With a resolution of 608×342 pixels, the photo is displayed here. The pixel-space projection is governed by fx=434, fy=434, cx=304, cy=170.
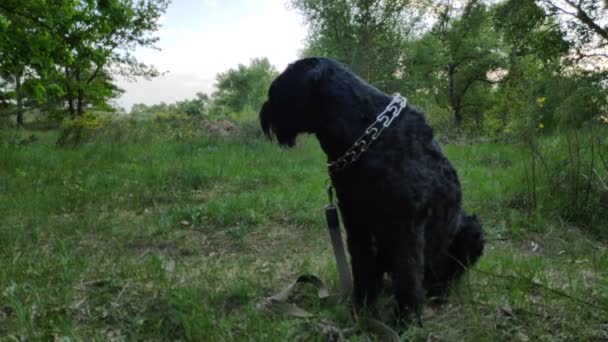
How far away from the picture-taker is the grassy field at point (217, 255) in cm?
231

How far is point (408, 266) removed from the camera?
2.22m

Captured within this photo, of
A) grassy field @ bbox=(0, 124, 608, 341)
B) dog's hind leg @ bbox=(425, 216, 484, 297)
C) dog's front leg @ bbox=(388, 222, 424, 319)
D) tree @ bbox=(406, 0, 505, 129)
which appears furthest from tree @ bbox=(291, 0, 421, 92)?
dog's front leg @ bbox=(388, 222, 424, 319)

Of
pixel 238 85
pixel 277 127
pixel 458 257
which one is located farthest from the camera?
pixel 238 85

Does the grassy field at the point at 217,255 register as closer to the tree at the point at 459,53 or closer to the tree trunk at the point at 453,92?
the tree at the point at 459,53

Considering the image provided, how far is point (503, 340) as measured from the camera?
2211 mm

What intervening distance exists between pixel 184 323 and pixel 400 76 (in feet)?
83.5

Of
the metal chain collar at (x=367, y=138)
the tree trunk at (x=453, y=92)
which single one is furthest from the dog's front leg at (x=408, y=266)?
the tree trunk at (x=453, y=92)

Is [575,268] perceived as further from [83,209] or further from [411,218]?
[83,209]

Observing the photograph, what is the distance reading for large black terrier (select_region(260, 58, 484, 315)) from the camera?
214 centimetres

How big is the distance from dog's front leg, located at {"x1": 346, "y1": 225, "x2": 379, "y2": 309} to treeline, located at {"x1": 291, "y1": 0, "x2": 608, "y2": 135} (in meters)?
3.03

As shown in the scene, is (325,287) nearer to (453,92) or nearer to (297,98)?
(297,98)

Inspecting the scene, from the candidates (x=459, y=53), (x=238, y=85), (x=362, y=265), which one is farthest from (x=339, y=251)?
(x=238, y=85)

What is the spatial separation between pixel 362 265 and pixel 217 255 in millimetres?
1868

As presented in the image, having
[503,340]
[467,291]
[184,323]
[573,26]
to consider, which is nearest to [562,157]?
[467,291]
